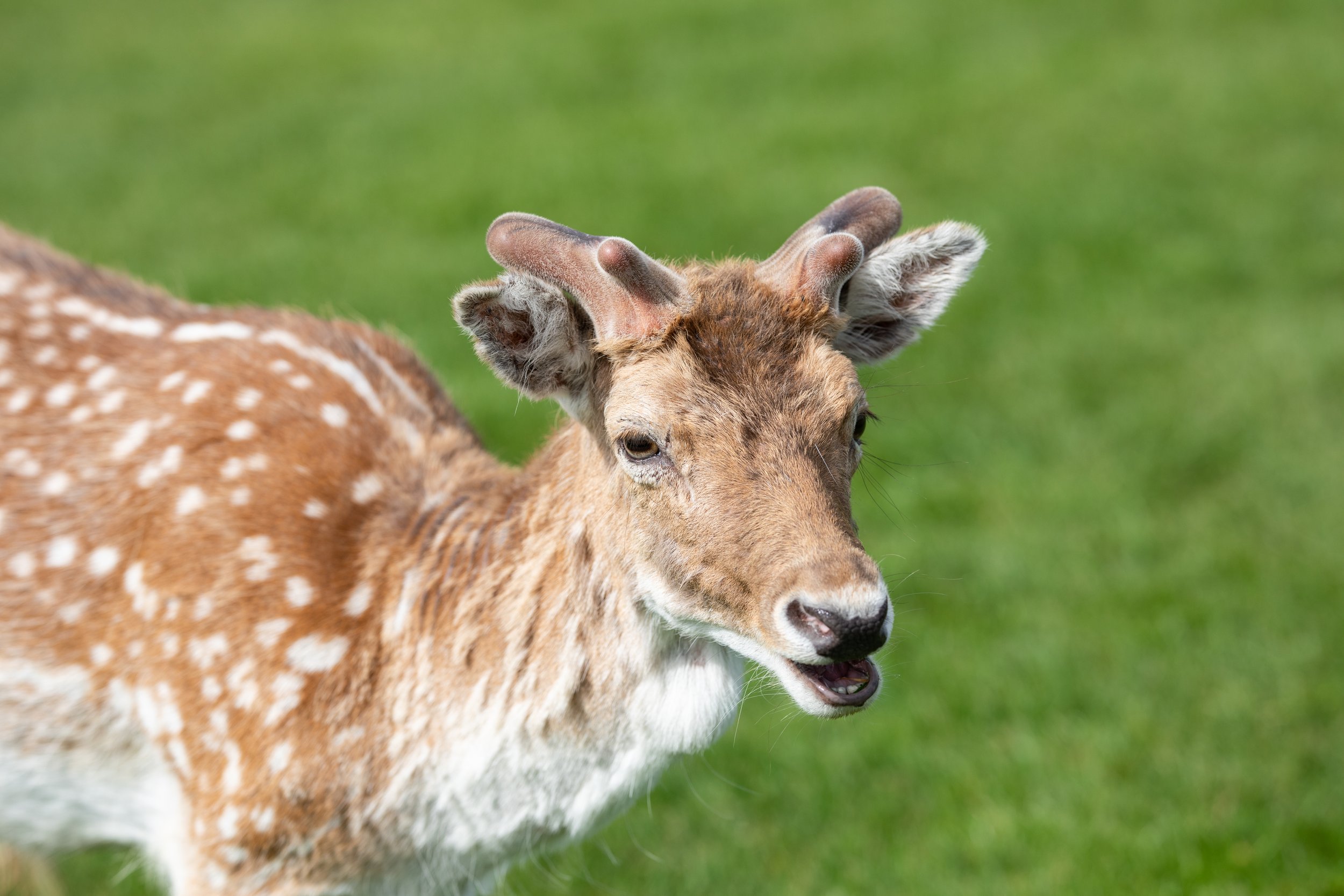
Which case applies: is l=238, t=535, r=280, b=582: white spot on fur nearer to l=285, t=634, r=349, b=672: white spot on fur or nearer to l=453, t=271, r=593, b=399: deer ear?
l=285, t=634, r=349, b=672: white spot on fur

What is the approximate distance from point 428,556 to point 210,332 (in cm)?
103

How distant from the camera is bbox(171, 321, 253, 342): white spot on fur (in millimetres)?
3826

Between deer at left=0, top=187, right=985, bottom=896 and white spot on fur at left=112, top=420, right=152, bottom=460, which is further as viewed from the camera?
white spot on fur at left=112, top=420, right=152, bottom=460

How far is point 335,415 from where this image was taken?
3637 mm

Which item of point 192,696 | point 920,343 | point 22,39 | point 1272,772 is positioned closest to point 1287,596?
point 1272,772

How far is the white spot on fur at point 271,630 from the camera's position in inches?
129

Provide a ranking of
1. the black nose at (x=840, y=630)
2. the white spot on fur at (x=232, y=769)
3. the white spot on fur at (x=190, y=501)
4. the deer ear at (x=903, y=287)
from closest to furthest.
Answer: the black nose at (x=840, y=630), the deer ear at (x=903, y=287), the white spot on fur at (x=232, y=769), the white spot on fur at (x=190, y=501)

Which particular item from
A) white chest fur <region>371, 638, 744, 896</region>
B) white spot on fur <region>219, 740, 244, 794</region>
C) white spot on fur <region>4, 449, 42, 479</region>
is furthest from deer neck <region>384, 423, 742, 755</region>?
white spot on fur <region>4, 449, 42, 479</region>

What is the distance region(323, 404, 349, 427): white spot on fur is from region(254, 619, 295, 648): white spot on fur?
0.58 metres

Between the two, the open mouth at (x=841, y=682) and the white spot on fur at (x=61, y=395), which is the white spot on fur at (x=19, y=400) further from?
the open mouth at (x=841, y=682)

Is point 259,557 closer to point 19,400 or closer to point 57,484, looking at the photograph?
point 57,484

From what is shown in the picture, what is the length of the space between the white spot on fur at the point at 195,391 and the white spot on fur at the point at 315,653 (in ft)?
2.63

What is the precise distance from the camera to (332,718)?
10.6 feet

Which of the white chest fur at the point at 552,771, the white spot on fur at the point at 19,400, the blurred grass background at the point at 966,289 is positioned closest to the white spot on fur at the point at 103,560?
the white spot on fur at the point at 19,400
